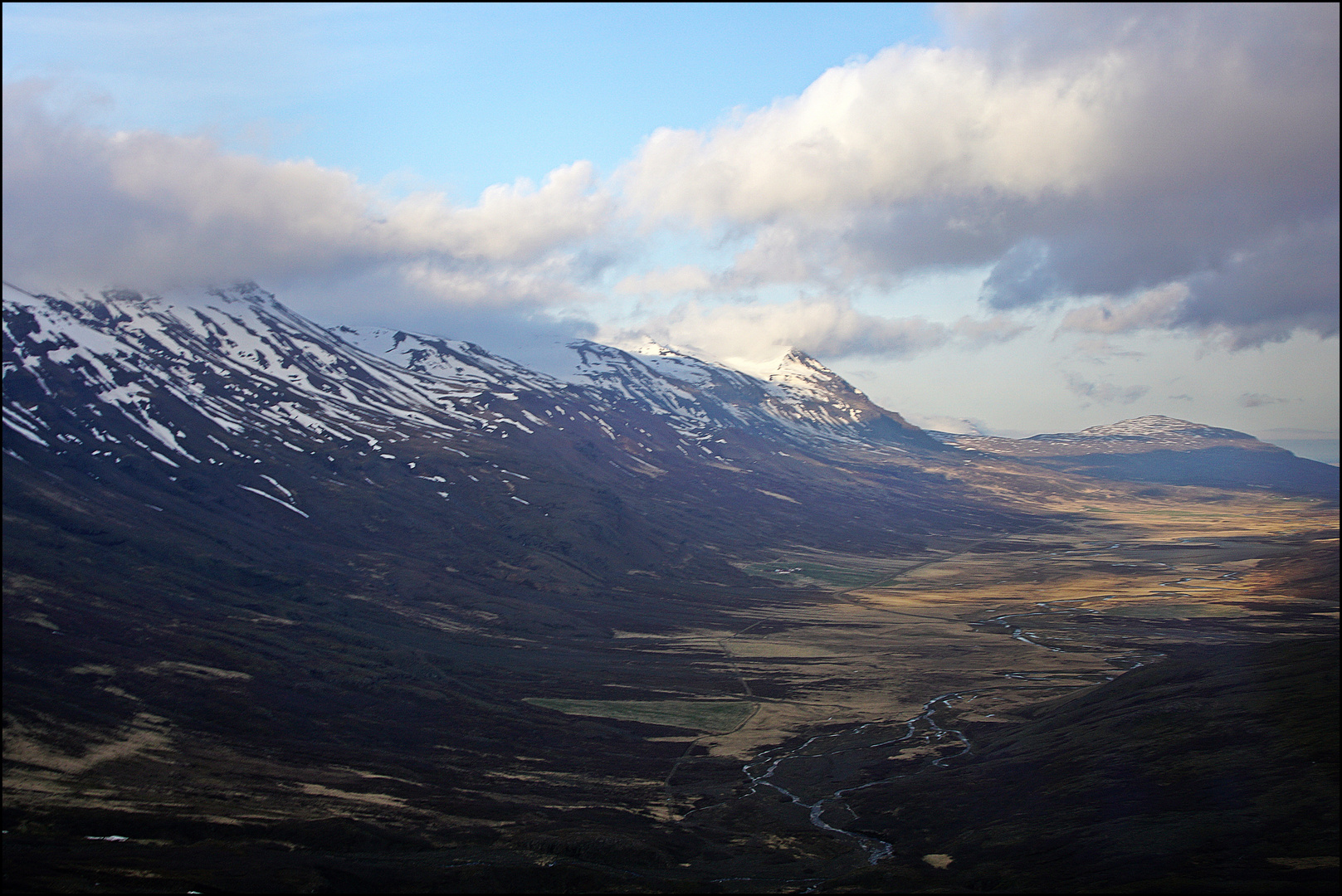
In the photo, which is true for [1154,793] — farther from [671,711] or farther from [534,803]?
[671,711]

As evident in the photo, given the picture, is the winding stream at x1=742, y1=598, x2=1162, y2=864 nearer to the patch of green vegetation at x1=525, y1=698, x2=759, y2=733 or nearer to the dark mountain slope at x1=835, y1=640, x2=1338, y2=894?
the dark mountain slope at x1=835, y1=640, x2=1338, y2=894

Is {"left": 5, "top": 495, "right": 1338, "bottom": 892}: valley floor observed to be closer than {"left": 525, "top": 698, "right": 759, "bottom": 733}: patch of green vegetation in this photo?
Yes

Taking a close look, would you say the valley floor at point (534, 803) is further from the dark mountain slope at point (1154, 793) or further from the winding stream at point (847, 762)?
the dark mountain slope at point (1154, 793)

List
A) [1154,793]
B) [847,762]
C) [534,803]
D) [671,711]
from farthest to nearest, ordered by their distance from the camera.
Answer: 1. [671,711]
2. [847,762]
3. [534,803]
4. [1154,793]

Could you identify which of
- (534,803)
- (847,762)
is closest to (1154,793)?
(847,762)

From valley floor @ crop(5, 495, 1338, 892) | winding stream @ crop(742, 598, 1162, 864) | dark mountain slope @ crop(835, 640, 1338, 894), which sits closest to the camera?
dark mountain slope @ crop(835, 640, 1338, 894)

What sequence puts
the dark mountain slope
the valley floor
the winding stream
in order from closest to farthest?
the dark mountain slope → the valley floor → the winding stream

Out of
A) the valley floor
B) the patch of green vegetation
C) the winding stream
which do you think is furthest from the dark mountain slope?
the patch of green vegetation

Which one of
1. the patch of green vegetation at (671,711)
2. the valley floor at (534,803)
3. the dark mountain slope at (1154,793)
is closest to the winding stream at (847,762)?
the valley floor at (534,803)
